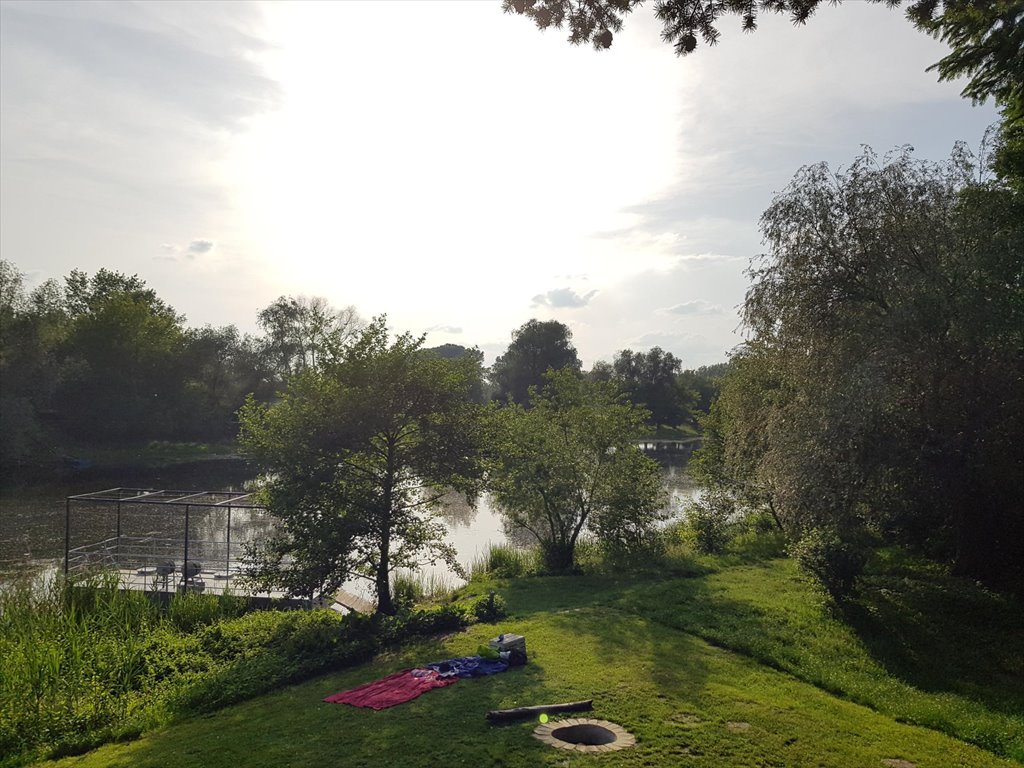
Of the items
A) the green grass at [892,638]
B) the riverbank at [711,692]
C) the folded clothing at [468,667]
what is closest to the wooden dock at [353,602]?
the riverbank at [711,692]

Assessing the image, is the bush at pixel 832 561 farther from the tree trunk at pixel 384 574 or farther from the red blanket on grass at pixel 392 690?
the tree trunk at pixel 384 574

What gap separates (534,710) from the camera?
918 cm

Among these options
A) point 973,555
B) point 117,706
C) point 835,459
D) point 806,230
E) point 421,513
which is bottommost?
point 117,706

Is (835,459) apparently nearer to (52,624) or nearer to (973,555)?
(973,555)

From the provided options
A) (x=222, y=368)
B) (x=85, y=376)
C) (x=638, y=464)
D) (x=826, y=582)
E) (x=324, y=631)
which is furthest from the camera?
(x=222, y=368)

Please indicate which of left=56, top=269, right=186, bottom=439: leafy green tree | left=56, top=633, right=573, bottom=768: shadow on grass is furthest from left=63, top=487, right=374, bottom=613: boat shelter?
left=56, top=269, right=186, bottom=439: leafy green tree

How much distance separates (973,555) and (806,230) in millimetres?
9126

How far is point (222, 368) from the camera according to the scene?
250 ft

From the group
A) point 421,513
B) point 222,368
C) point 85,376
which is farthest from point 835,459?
point 222,368

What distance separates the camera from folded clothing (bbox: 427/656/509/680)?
11.2 meters

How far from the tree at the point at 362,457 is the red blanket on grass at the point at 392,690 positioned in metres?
4.40

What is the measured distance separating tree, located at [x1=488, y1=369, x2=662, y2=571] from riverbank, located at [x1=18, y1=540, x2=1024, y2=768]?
4837 mm

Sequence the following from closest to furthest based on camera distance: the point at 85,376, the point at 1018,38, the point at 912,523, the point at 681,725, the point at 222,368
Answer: the point at 681,725 → the point at 1018,38 → the point at 912,523 → the point at 85,376 → the point at 222,368

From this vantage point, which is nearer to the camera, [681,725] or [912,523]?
[681,725]
